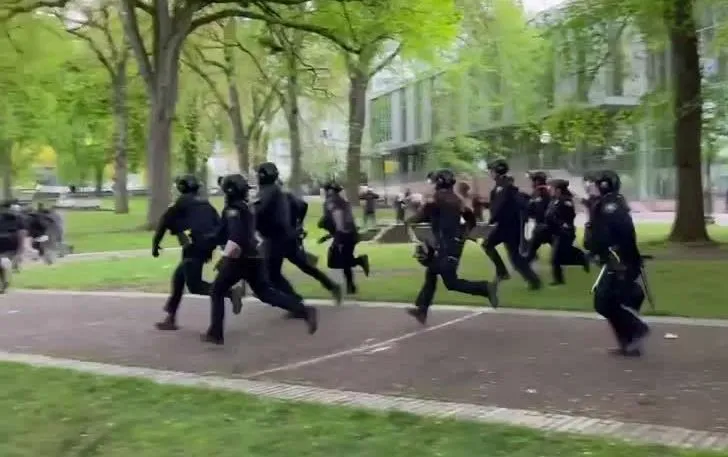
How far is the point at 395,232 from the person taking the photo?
91.0 ft

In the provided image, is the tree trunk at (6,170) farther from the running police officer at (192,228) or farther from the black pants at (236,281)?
the black pants at (236,281)

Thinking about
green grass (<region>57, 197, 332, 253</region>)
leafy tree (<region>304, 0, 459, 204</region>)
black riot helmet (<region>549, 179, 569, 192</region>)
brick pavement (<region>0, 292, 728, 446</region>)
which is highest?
leafy tree (<region>304, 0, 459, 204</region>)

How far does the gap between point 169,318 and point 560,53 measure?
13.9 m

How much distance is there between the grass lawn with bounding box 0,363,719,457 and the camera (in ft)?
19.6

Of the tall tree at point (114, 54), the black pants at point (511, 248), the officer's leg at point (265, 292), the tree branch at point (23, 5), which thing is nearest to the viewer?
the officer's leg at point (265, 292)

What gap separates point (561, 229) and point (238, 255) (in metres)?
6.18

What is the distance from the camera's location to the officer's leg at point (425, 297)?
36.6 feet

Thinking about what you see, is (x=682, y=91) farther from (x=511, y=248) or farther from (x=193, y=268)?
(x=193, y=268)

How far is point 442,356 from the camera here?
941 cm

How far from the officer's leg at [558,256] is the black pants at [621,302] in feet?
18.5

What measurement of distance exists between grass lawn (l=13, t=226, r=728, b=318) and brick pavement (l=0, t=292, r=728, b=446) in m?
1.47

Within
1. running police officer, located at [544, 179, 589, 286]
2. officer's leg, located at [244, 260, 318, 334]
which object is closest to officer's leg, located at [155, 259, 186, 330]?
officer's leg, located at [244, 260, 318, 334]

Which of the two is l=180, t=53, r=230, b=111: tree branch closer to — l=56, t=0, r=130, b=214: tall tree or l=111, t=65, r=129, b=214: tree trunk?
l=56, t=0, r=130, b=214: tall tree

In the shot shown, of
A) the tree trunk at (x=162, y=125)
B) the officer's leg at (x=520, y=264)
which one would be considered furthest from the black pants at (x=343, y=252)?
the tree trunk at (x=162, y=125)
